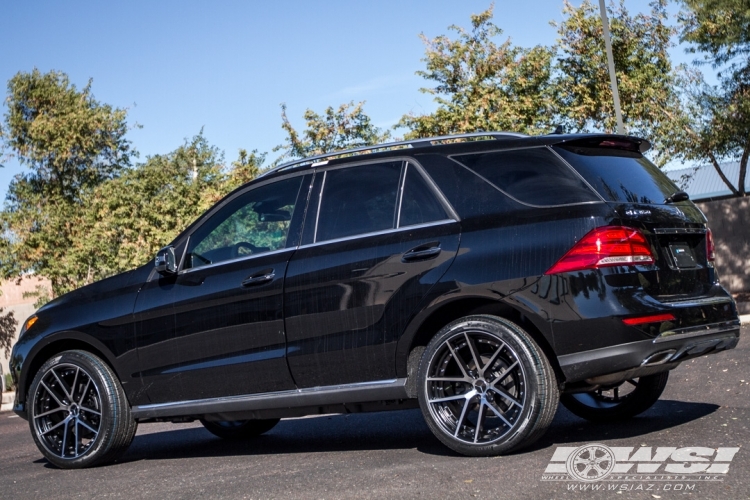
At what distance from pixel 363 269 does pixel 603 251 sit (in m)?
1.43

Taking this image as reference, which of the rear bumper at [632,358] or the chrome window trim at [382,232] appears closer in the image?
the rear bumper at [632,358]

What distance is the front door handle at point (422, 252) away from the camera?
5.66 meters

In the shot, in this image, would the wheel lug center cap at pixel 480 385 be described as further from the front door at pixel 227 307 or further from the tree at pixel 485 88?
the tree at pixel 485 88

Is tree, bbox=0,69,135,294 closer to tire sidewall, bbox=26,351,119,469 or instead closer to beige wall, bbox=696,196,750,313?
beige wall, bbox=696,196,750,313

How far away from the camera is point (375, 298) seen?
5.80 metres

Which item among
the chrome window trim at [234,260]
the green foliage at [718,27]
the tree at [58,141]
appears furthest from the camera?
the tree at [58,141]

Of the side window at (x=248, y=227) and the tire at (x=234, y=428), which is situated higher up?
the side window at (x=248, y=227)

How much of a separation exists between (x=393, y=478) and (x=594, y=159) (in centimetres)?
216

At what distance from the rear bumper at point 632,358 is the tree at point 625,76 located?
22294 millimetres

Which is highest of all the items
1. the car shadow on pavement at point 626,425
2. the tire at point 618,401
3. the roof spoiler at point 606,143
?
the roof spoiler at point 606,143

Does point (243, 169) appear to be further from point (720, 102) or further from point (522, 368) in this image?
point (522, 368)

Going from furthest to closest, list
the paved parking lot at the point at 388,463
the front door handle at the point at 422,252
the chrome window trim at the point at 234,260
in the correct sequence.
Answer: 1. the chrome window trim at the point at 234,260
2. the front door handle at the point at 422,252
3. the paved parking lot at the point at 388,463

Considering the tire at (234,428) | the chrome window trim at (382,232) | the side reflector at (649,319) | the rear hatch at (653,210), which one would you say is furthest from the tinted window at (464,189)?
the tire at (234,428)

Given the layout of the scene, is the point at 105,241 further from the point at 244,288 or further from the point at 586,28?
the point at 244,288
